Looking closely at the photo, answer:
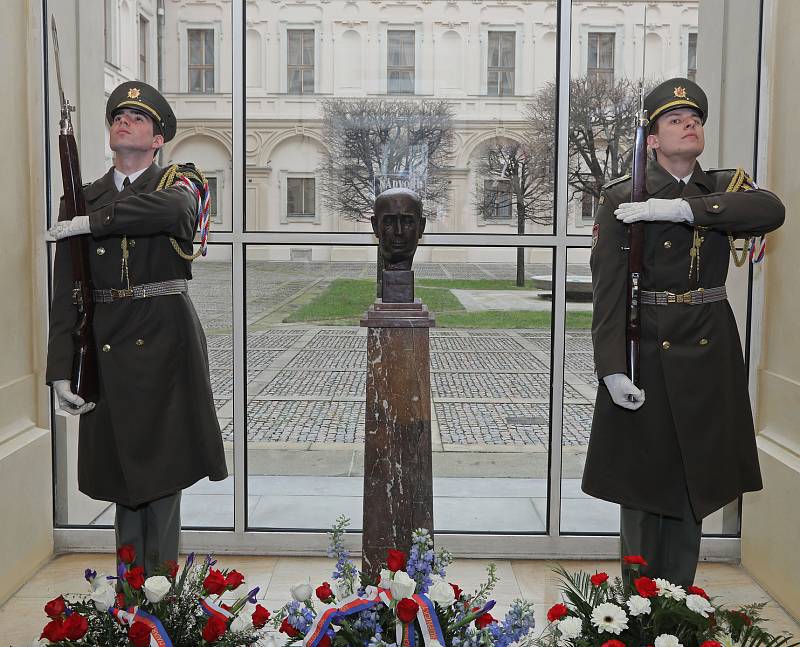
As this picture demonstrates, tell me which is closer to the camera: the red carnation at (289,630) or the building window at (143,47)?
the red carnation at (289,630)

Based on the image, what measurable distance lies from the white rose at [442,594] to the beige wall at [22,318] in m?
2.03

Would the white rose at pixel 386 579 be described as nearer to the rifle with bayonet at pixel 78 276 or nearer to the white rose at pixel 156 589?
the white rose at pixel 156 589

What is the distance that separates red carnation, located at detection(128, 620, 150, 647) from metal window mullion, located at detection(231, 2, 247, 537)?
194 cm

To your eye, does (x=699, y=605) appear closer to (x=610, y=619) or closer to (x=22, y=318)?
(x=610, y=619)

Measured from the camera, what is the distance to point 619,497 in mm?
2527

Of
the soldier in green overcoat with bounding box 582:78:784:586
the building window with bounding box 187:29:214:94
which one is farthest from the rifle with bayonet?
the soldier in green overcoat with bounding box 582:78:784:586

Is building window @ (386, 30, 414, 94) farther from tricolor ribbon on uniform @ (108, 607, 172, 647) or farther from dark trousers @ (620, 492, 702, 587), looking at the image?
tricolor ribbon on uniform @ (108, 607, 172, 647)

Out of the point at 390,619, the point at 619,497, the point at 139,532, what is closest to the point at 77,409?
the point at 139,532

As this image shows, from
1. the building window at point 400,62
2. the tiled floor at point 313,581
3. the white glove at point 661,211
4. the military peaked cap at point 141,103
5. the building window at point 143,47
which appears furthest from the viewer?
the building window at point 400,62

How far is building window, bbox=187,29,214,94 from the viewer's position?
11.7ft

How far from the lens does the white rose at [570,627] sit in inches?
69.6

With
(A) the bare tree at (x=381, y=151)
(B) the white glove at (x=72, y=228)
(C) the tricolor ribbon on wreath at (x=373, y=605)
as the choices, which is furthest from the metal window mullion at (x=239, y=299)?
(C) the tricolor ribbon on wreath at (x=373, y=605)

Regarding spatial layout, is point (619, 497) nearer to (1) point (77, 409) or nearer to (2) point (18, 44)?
(1) point (77, 409)

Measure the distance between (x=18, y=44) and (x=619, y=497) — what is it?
8.97ft
